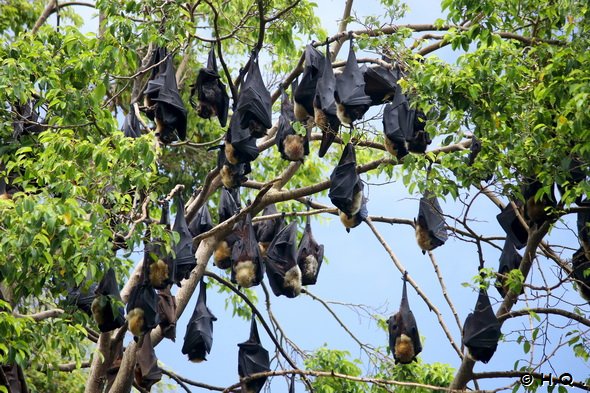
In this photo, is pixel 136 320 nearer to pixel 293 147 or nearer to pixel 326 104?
pixel 293 147

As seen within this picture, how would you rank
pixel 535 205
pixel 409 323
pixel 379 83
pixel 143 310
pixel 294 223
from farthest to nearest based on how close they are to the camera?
pixel 294 223 < pixel 409 323 < pixel 379 83 < pixel 143 310 < pixel 535 205

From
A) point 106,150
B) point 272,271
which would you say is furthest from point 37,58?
point 272,271

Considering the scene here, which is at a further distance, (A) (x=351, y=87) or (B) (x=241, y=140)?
(B) (x=241, y=140)

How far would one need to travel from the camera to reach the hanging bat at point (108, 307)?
33.2 ft

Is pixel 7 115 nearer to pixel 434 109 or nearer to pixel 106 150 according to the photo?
pixel 106 150

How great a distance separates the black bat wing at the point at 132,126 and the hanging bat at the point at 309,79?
2048 millimetres

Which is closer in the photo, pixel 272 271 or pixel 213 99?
pixel 213 99

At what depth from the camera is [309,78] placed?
11.1 m

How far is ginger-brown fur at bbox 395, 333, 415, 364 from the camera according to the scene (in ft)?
39.1

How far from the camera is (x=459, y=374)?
9773 mm

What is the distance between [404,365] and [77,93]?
4.91 meters

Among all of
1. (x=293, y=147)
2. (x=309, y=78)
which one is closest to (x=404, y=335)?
(x=293, y=147)

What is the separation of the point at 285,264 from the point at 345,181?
6.39 ft

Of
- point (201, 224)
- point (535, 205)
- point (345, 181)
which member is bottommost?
point (535, 205)
